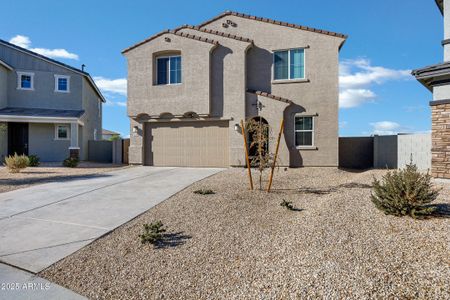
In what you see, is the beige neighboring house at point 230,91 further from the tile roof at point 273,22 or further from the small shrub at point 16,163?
the small shrub at point 16,163

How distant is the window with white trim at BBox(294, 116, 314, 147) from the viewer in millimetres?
15120

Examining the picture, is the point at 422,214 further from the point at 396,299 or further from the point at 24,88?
the point at 24,88

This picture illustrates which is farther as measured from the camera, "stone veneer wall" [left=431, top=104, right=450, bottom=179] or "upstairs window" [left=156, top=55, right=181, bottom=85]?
"upstairs window" [left=156, top=55, right=181, bottom=85]

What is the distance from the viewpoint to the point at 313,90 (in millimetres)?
15062

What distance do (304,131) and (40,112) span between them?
19274 mm

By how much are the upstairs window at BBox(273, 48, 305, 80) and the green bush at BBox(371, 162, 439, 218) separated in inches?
424

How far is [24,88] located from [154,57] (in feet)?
43.2

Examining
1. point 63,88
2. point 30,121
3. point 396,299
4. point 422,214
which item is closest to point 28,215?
point 396,299

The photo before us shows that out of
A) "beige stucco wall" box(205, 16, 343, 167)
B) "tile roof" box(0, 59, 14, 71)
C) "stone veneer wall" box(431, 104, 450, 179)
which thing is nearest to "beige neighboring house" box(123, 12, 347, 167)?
"beige stucco wall" box(205, 16, 343, 167)

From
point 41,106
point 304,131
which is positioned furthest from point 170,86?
point 41,106

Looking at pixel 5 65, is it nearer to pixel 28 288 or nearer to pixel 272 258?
pixel 28 288

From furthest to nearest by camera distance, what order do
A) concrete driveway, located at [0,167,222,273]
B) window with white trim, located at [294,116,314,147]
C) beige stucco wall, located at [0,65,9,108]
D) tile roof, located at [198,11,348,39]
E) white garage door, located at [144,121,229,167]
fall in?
beige stucco wall, located at [0,65,9,108], white garage door, located at [144,121,229,167], window with white trim, located at [294,116,314,147], tile roof, located at [198,11,348,39], concrete driveway, located at [0,167,222,273]

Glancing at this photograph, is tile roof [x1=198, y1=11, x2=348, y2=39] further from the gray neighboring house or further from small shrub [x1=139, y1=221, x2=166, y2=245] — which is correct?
small shrub [x1=139, y1=221, x2=166, y2=245]

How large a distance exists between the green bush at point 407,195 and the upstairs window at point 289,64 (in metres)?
10.8
